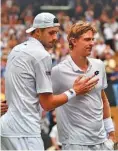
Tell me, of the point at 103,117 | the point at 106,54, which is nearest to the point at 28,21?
the point at 106,54

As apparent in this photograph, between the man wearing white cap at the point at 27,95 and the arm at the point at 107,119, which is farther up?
the man wearing white cap at the point at 27,95

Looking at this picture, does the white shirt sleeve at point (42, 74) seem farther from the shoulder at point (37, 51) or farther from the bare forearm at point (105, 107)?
the bare forearm at point (105, 107)

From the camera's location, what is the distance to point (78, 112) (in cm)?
436

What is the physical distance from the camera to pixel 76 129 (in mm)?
4383

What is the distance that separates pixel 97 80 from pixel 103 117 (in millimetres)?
531

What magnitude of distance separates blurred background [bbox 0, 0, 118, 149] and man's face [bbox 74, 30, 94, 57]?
806 centimetres

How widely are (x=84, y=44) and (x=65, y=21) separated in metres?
15.5

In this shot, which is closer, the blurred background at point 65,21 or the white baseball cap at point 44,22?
the white baseball cap at point 44,22

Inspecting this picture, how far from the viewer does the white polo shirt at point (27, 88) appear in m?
3.90

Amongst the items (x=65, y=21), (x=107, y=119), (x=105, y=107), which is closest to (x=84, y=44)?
(x=105, y=107)

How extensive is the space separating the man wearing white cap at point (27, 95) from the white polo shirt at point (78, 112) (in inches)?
15.0

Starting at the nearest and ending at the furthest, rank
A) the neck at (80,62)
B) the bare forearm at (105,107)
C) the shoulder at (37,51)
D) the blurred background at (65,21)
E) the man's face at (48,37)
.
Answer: the shoulder at (37,51) < the man's face at (48,37) < the neck at (80,62) < the bare forearm at (105,107) < the blurred background at (65,21)

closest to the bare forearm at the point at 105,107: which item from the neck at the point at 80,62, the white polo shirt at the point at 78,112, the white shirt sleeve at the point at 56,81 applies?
the white polo shirt at the point at 78,112

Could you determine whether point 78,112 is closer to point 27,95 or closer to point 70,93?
point 70,93
